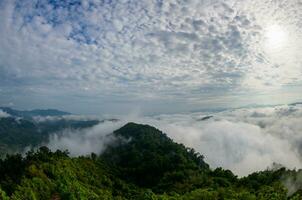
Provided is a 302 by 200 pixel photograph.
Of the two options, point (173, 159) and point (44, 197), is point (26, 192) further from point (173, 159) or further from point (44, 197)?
point (173, 159)

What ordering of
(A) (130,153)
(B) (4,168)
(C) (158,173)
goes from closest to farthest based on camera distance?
(B) (4,168), (C) (158,173), (A) (130,153)

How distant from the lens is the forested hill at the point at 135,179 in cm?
6675

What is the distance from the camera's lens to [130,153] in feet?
615

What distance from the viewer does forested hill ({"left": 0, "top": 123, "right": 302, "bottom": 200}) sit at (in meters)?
66.8

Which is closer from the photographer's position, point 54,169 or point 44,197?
point 44,197

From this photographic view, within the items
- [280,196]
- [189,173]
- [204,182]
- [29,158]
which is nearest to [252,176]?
[204,182]

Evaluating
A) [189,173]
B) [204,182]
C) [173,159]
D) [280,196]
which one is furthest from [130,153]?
[280,196]

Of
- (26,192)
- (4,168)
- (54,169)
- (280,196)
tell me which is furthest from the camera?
(4,168)

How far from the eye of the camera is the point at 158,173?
479 feet

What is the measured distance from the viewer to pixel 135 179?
14500 centimetres

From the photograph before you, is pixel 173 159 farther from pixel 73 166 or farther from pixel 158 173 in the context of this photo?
pixel 73 166

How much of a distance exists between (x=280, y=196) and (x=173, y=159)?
84690mm

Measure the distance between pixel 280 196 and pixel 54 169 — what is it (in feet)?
174

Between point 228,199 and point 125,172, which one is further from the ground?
point 228,199
